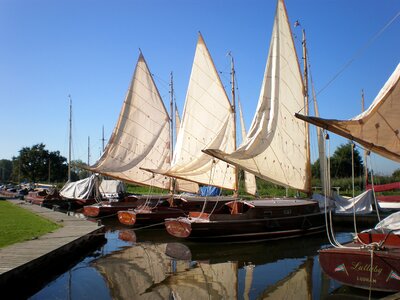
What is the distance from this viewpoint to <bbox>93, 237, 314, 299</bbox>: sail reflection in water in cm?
1154

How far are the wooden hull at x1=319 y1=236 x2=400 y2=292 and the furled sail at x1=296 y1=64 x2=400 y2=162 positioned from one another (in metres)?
2.64

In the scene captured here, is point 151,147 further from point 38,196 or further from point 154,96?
point 38,196

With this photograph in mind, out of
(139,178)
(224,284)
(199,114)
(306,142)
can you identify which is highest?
(199,114)

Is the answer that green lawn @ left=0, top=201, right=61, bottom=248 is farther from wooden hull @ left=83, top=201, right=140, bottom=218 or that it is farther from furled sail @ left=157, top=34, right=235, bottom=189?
furled sail @ left=157, top=34, right=235, bottom=189

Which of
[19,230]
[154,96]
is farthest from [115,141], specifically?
[19,230]

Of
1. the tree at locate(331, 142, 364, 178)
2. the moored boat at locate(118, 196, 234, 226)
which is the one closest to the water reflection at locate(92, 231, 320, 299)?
the moored boat at locate(118, 196, 234, 226)

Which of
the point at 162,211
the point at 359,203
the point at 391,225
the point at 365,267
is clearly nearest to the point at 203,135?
the point at 162,211

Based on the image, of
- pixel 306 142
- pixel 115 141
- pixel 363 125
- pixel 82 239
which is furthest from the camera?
pixel 115 141

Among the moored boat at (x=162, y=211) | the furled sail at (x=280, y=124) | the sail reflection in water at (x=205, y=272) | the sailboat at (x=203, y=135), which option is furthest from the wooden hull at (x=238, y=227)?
the sailboat at (x=203, y=135)

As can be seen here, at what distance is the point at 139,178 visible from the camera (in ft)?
101

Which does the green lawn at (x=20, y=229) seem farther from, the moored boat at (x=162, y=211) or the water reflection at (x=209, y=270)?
the moored boat at (x=162, y=211)

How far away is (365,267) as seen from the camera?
1020 cm

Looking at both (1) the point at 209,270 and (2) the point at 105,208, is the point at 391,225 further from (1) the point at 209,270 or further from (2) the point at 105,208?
(2) the point at 105,208

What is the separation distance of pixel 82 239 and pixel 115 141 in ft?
47.5
